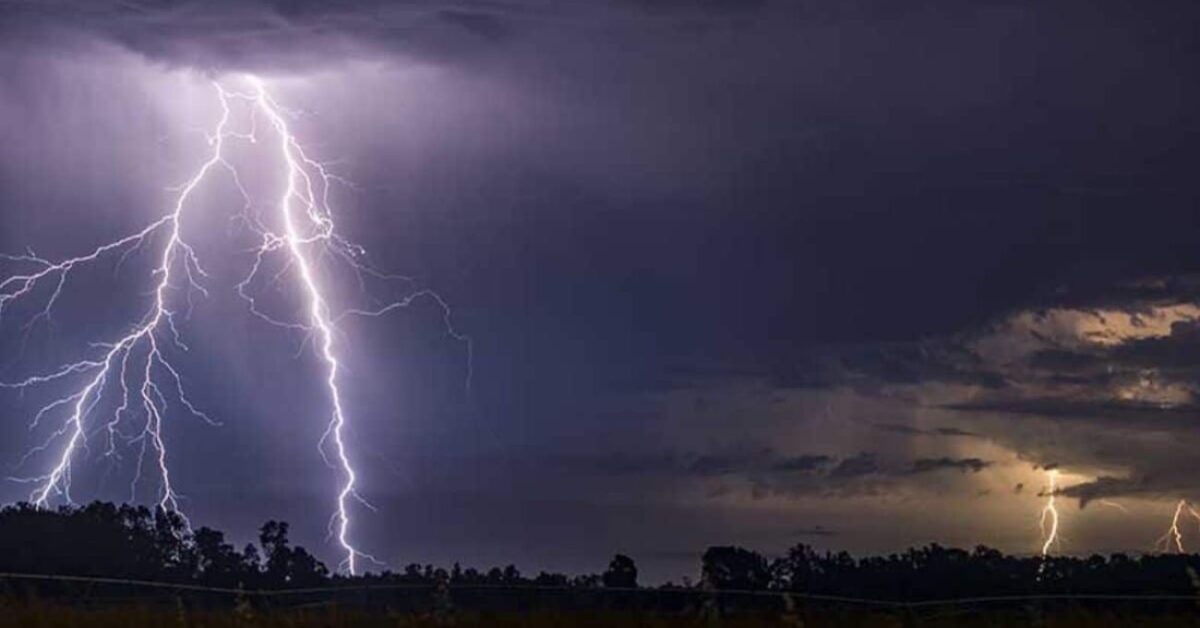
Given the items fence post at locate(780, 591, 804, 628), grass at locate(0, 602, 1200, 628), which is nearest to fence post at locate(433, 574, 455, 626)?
grass at locate(0, 602, 1200, 628)

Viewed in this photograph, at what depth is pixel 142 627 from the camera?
26172mm

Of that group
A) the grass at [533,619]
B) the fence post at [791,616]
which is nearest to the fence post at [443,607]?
the grass at [533,619]

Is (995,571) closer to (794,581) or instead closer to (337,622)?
(794,581)

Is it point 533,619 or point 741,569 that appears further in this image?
point 741,569

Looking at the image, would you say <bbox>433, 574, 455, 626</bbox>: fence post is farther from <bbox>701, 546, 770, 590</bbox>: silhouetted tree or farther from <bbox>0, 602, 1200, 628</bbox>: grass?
<bbox>701, 546, 770, 590</bbox>: silhouetted tree

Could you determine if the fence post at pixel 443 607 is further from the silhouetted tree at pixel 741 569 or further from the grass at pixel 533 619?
the silhouetted tree at pixel 741 569

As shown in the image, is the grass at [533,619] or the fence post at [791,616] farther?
the grass at [533,619]

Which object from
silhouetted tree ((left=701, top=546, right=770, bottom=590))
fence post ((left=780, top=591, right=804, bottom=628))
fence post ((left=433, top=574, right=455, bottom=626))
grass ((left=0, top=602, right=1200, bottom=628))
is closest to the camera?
fence post ((left=780, top=591, right=804, bottom=628))

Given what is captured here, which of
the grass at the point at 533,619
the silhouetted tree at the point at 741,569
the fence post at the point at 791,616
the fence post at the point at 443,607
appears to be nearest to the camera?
the fence post at the point at 791,616

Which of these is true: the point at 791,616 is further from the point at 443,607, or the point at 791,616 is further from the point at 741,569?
the point at 741,569

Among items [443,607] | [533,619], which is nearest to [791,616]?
[533,619]

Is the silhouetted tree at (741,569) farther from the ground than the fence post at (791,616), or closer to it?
farther from the ground

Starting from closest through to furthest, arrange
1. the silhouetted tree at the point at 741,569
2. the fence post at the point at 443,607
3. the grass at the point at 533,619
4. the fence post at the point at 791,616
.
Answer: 1. the fence post at the point at 791,616
2. the fence post at the point at 443,607
3. the grass at the point at 533,619
4. the silhouetted tree at the point at 741,569

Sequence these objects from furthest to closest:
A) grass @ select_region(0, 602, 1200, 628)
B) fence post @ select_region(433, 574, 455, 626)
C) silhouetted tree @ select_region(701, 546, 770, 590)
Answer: silhouetted tree @ select_region(701, 546, 770, 590) → grass @ select_region(0, 602, 1200, 628) → fence post @ select_region(433, 574, 455, 626)
